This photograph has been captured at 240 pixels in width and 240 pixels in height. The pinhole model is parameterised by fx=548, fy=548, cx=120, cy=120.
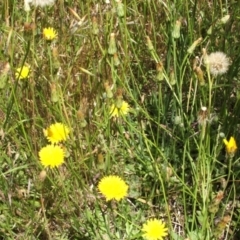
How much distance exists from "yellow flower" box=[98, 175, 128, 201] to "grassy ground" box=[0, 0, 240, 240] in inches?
1.4

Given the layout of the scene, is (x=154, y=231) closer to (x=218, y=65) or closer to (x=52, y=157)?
(x=52, y=157)

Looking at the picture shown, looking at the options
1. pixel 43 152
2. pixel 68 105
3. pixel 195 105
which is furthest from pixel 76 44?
pixel 43 152

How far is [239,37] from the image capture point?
1.75 m

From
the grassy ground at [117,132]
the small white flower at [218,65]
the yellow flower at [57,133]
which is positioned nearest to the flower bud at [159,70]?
the grassy ground at [117,132]

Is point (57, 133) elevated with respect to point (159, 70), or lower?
lower

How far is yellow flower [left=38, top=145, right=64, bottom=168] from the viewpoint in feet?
4.14

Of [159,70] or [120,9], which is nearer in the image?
[159,70]

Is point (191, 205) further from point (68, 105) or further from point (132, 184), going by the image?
point (68, 105)

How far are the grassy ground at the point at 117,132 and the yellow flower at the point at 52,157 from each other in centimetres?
3

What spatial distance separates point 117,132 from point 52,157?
1.17 feet

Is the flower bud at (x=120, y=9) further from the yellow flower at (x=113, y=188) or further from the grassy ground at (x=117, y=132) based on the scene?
the yellow flower at (x=113, y=188)

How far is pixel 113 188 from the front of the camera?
1264mm

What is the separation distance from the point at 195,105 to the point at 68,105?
1.20ft

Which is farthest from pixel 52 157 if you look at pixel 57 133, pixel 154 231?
pixel 154 231
